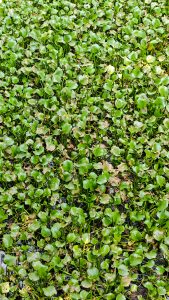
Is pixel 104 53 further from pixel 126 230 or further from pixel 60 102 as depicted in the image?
pixel 126 230

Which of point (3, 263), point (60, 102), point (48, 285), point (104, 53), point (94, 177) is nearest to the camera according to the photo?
point (48, 285)

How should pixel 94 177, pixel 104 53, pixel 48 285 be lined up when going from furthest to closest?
1. pixel 104 53
2. pixel 94 177
3. pixel 48 285

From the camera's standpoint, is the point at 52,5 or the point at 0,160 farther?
the point at 52,5

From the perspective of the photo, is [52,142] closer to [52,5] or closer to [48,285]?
[48,285]

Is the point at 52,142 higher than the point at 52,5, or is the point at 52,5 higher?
the point at 52,5

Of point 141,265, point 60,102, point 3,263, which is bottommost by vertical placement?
point 3,263

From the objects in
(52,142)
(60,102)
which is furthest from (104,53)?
(52,142)

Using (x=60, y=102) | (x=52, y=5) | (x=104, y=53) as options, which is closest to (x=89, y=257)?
(x=60, y=102)
